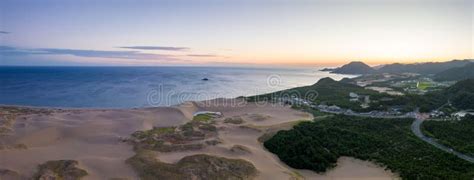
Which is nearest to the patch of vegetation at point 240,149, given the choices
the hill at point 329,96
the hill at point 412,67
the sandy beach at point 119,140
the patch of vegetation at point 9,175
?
the sandy beach at point 119,140

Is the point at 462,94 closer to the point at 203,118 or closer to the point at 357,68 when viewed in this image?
the point at 203,118

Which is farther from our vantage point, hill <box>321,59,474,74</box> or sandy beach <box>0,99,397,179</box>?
hill <box>321,59,474,74</box>

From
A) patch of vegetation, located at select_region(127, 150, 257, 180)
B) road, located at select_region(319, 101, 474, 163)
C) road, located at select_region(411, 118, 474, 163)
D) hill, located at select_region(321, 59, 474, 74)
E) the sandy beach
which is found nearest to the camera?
patch of vegetation, located at select_region(127, 150, 257, 180)

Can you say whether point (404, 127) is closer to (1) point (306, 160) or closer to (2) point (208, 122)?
(1) point (306, 160)

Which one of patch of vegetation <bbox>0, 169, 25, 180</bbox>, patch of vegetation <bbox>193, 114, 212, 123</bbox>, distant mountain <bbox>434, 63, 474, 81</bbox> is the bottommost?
patch of vegetation <bbox>0, 169, 25, 180</bbox>

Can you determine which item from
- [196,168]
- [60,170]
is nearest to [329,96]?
[196,168]

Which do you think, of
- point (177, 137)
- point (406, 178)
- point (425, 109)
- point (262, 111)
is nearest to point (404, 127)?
point (425, 109)

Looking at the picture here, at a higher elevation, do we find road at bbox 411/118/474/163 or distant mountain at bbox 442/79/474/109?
distant mountain at bbox 442/79/474/109

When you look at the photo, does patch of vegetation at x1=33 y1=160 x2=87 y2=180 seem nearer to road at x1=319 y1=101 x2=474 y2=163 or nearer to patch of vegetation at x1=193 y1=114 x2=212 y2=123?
patch of vegetation at x1=193 y1=114 x2=212 y2=123

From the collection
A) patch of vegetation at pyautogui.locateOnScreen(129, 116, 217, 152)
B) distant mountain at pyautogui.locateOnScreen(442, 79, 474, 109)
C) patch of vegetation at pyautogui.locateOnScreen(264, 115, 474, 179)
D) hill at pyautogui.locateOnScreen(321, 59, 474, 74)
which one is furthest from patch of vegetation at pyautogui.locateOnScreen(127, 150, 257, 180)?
hill at pyautogui.locateOnScreen(321, 59, 474, 74)
